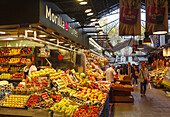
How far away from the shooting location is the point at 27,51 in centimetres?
804

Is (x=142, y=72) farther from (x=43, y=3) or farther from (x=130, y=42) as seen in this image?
(x=130, y=42)

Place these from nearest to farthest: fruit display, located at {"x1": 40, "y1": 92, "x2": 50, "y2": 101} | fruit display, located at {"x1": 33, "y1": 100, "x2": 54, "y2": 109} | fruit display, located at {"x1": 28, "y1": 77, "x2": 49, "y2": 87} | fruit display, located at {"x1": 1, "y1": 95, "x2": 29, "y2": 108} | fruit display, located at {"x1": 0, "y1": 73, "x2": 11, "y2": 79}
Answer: fruit display, located at {"x1": 33, "y1": 100, "x2": 54, "y2": 109}
fruit display, located at {"x1": 1, "y1": 95, "x2": 29, "y2": 108}
fruit display, located at {"x1": 40, "y1": 92, "x2": 50, "y2": 101}
fruit display, located at {"x1": 28, "y1": 77, "x2": 49, "y2": 87}
fruit display, located at {"x1": 0, "y1": 73, "x2": 11, "y2": 79}

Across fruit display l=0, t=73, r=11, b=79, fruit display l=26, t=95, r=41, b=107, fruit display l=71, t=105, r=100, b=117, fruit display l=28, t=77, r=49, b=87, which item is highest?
fruit display l=28, t=77, r=49, b=87

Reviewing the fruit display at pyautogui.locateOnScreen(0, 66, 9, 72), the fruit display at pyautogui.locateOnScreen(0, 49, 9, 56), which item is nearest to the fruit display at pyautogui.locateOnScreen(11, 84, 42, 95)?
the fruit display at pyautogui.locateOnScreen(0, 66, 9, 72)

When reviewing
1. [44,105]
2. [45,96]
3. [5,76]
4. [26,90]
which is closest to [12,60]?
[5,76]

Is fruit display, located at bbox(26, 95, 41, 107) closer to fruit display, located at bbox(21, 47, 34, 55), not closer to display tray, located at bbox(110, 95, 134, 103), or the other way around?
fruit display, located at bbox(21, 47, 34, 55)

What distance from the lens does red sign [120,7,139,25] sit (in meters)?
7.47

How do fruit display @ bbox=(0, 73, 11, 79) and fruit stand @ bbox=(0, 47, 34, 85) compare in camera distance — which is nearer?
fruit display @ bbox=(0, 73, 11, 79)

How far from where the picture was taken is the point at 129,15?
24.6 feet

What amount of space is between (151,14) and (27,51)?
241 inches

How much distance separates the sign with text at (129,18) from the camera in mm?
7418

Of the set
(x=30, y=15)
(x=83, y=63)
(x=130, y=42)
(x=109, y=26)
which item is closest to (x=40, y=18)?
(x=30, y=15)

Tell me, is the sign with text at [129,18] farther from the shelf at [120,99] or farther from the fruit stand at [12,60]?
the fruit stand at [12,60]

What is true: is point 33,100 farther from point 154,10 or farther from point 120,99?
point 154,10
